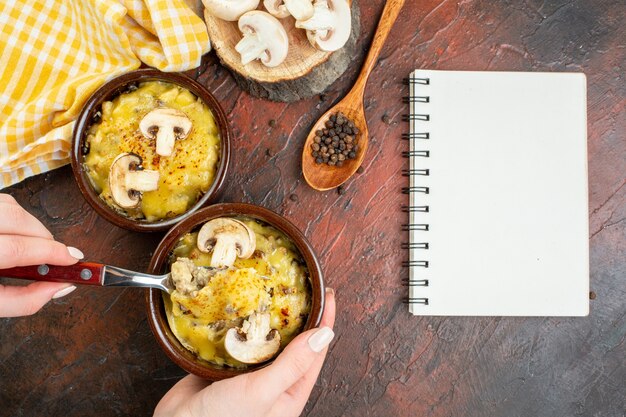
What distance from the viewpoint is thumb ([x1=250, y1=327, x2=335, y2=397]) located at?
75.6 inches

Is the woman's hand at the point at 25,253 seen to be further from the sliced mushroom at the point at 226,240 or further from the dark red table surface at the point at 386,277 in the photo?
the dark red table surface at the point at 386,277

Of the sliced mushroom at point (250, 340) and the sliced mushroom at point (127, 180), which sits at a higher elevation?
the sliced mushroom at point (127, 180)

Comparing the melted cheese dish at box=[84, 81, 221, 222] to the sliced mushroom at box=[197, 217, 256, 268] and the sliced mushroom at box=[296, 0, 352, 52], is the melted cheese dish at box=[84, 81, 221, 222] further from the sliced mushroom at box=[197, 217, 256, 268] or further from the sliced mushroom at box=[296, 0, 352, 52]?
the sliced mushroom at box=[296, 0, 352, 52]

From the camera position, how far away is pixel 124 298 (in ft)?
9.11

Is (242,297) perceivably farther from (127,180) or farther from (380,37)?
(380,37)

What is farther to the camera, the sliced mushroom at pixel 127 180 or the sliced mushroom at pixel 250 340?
the sliced mushroom at pixel 127 180

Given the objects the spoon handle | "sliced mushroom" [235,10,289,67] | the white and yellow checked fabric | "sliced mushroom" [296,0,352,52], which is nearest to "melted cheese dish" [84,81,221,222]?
the white and yellow checked fabric

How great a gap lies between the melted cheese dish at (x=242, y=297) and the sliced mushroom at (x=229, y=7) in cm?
87

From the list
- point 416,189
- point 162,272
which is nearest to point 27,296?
point 162,272

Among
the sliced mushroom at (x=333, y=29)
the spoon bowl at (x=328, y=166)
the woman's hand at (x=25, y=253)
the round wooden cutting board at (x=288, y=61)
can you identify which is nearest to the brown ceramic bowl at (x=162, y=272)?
the woman's hand at (x=25, y=253)

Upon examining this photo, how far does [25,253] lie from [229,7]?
124 centimetres

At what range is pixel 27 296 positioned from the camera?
2102 millimetres

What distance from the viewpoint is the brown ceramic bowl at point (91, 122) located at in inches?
92.1

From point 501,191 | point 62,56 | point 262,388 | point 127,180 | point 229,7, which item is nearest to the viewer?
point 262,388
